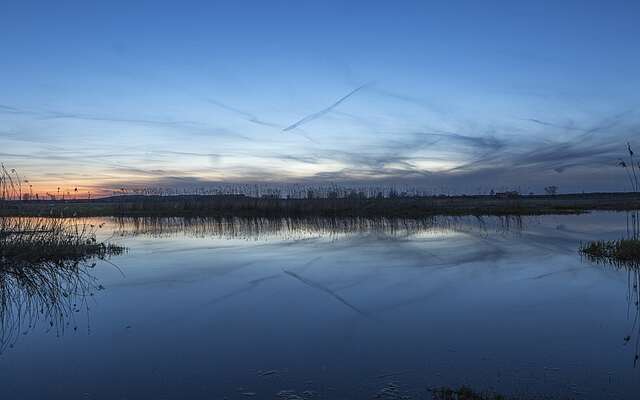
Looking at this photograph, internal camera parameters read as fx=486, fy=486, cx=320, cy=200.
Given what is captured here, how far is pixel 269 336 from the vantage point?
6.16 metres

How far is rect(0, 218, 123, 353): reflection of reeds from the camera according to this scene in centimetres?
704

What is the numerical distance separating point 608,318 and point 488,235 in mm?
13151

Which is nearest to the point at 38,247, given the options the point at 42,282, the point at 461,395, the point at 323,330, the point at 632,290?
the point at 42,282

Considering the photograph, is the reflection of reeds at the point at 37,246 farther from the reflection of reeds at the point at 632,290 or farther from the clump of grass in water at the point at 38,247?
the reflection of reeds at the point at 632,290

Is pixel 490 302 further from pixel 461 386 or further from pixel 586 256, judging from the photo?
pixel 586 256

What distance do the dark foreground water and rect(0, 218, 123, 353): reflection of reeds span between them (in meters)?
0.05

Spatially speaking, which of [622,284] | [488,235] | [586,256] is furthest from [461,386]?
Answer: [488,235]

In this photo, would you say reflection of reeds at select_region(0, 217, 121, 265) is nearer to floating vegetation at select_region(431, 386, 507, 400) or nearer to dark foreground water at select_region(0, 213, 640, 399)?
dark foreground water at select_region(0, 213, 640, 399)

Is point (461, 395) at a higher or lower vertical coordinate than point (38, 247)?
lower

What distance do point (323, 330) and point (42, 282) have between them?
622cm

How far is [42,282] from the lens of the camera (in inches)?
371

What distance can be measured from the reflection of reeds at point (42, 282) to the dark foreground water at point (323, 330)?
0.18 ft

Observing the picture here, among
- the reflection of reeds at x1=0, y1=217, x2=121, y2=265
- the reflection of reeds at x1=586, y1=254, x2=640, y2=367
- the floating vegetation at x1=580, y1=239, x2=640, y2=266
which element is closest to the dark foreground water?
the reflection of reeds at x1=586, y1=254, x2=640, y2=367

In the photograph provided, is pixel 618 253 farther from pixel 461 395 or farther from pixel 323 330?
pixel 461 395
